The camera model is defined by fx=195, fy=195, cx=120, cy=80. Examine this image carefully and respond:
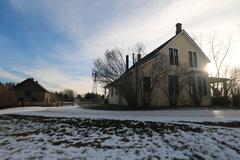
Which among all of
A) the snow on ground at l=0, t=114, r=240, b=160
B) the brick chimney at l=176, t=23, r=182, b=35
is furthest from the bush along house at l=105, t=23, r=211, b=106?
the snow on ground at l=0, t=114, r=240, b=160

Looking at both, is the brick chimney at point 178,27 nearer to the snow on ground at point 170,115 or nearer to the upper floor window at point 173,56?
the upper floor window at point 173,56

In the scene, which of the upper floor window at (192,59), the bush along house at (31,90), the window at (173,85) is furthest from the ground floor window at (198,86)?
the bush along house at (31,90)

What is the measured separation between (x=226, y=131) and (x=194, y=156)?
8.49 feet

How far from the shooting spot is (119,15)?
42.1ft

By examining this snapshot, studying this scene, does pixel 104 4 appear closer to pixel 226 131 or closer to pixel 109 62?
pixel 109 62

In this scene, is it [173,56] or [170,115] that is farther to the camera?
[173,56]

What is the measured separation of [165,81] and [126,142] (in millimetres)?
11447

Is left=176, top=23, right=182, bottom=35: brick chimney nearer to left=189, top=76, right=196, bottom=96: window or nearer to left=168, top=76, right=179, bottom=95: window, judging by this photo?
left=189, top=76, right=196, bottom=96: window

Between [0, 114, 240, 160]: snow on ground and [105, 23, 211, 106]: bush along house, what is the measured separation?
8.30 meters

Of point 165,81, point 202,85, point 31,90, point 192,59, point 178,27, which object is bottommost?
point 202,85

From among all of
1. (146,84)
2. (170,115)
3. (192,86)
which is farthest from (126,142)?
(192,86)

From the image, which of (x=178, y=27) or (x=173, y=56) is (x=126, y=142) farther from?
(x=178, y=27)

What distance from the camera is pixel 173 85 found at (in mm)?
17500

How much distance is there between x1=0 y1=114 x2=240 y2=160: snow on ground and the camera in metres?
5.25
